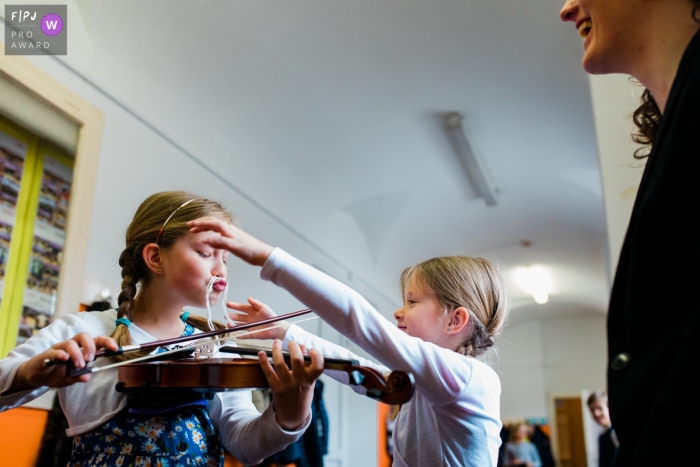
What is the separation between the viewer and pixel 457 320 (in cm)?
153

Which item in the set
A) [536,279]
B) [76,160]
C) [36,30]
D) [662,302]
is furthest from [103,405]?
[536,279]

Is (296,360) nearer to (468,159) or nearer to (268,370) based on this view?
(268,370)

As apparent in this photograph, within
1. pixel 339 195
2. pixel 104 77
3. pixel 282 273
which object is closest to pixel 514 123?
pixel 339 195

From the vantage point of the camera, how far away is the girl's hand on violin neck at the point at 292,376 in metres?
1.05

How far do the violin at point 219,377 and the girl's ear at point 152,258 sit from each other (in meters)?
0.32

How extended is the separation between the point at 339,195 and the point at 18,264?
299 centimetres

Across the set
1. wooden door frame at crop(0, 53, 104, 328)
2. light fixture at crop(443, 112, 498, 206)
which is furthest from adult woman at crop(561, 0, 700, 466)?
light fixture at crop(443, 112, 498, 206)

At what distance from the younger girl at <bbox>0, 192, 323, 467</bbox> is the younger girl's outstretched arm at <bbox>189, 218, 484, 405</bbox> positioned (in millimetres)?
50

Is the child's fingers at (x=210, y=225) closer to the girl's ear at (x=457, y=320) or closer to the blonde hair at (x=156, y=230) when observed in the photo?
the blonde hair at (x=156, y=230)

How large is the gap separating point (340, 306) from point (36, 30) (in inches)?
89.7

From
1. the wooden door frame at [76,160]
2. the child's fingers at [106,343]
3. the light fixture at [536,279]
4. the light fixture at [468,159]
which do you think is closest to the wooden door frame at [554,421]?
the light fixture at [536,279]

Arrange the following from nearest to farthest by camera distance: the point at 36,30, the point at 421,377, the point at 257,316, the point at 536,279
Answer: the point at 421,377 < the point at 257,316 < the point at 36,30 < the point at 536,279

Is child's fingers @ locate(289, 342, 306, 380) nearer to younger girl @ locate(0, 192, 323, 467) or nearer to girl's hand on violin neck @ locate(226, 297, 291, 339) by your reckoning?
younger girl @ locate(0, 192, 323, 467)

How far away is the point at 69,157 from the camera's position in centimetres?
280
